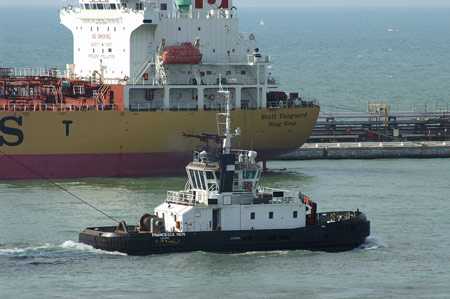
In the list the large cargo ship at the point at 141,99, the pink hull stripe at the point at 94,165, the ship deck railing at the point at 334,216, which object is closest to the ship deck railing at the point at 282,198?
the ship deck railing at the point at 334,216

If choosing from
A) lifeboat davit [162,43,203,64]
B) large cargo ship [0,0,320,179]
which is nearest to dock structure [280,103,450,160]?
large cargo ship [0,0,320,179]

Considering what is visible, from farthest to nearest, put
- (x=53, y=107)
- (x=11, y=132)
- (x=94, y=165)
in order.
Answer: (x=94, y=165)
(x=53, y=107)
(x=11, y=132)

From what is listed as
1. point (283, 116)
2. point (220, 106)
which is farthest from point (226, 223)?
point (283, 116)

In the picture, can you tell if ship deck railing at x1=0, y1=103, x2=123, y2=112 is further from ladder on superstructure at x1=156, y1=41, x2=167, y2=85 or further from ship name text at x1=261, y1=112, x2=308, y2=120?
ship name text at x1=261, y1=112, x2=308, y2=120

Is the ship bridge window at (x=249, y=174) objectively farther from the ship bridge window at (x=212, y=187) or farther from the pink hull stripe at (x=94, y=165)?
the pink hull stripe at (x=94, y=165)

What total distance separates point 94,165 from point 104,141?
1.25m

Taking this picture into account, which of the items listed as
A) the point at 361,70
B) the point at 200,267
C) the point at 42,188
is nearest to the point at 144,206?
the point at 42,188

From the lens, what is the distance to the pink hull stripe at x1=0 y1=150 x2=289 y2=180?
52812 mm

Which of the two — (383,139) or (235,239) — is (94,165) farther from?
(383,139)

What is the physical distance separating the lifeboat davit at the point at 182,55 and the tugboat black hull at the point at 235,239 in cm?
1882

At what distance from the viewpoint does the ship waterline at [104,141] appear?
52781 mm

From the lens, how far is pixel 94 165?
53.9 metres

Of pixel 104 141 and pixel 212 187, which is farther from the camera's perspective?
pixel 104 141

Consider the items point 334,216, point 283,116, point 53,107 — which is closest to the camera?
point 334,216
